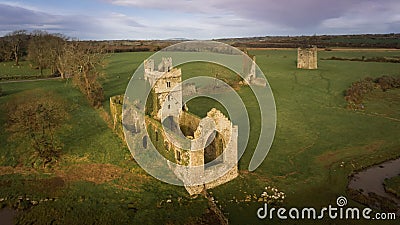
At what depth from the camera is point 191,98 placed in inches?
1590

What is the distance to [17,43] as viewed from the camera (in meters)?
70.1

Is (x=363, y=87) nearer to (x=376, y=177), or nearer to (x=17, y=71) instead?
(x=376, y=177)

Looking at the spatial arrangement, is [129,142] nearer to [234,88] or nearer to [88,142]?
[88,142]

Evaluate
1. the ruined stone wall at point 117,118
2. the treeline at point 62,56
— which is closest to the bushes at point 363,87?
the ruined stone wall at point 117,118

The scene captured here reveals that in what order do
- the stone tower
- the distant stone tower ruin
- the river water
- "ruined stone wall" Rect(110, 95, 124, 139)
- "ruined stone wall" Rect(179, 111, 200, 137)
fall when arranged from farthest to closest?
the distant stone tower ruin < the stone tower < "ruined stone wall" Rect(110, 95, 124, 139) < "ruined stone wall" Rect(179, 111, 200, 137) < the river water

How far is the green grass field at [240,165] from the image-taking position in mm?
17750

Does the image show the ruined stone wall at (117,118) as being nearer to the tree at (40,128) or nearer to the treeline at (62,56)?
the tree at (40,128)

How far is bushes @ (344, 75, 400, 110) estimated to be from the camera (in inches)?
1608

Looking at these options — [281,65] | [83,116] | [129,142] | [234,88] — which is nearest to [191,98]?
[234,88]

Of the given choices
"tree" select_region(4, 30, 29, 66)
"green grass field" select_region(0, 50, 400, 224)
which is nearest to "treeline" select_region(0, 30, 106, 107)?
"tree" select_region(4, 30, 29, 66)

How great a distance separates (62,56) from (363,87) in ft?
143

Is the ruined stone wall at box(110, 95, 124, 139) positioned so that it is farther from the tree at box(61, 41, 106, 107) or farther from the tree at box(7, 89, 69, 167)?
the tree at box(61, 41, 106, 107)

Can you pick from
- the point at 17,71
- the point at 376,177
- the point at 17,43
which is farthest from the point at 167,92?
the point at 17,43

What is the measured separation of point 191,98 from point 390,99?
25096 mm
